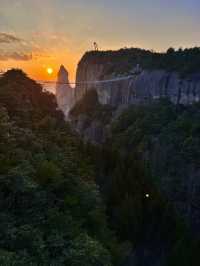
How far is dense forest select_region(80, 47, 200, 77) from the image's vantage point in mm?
63931

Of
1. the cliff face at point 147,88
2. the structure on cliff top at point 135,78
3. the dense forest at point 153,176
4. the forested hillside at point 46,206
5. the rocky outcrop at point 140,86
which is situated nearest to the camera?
the forested hillside at point 46,206

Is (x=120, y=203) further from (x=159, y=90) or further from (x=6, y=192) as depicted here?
(x=159, y=90)

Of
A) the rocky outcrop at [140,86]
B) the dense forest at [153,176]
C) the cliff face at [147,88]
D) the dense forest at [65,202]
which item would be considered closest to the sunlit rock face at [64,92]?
the rocky outcrop at [140,86]

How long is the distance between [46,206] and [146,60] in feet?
239

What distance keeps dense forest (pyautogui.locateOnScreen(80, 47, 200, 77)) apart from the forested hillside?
49.0 metres

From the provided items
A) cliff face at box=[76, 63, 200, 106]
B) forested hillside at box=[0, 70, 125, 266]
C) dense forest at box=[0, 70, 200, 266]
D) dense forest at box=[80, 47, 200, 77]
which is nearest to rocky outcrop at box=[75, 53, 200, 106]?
cliff face at box=[76, 63, 200, 106]

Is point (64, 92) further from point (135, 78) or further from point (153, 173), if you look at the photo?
point (153, 173)

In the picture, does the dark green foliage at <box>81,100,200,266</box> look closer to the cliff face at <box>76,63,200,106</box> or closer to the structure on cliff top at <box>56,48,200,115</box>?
the cliff face at <box>76,63,200,106</box>

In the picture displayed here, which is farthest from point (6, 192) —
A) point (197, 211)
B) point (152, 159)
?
point (152, 159)

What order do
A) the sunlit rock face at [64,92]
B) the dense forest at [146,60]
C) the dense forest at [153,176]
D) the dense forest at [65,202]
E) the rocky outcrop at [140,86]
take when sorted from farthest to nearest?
the sunlit rock face at [64,92] < the dense forest at [146,60] < the rocky outcrop at [140,86] < the dense forest at [153,176] < the dense forest at [65,202]

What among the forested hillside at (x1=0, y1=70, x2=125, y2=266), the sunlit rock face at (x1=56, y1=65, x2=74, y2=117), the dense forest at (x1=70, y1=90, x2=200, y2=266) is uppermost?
the sunlit rock face at (x1=56, y1=65, x2=74, y2=117)

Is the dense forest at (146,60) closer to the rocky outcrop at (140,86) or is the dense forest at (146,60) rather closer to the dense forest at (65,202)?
the rocky outcrop at (140,86)

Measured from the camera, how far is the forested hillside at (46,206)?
7992 millimetres

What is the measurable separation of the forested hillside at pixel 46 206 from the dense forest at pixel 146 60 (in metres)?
49.0
